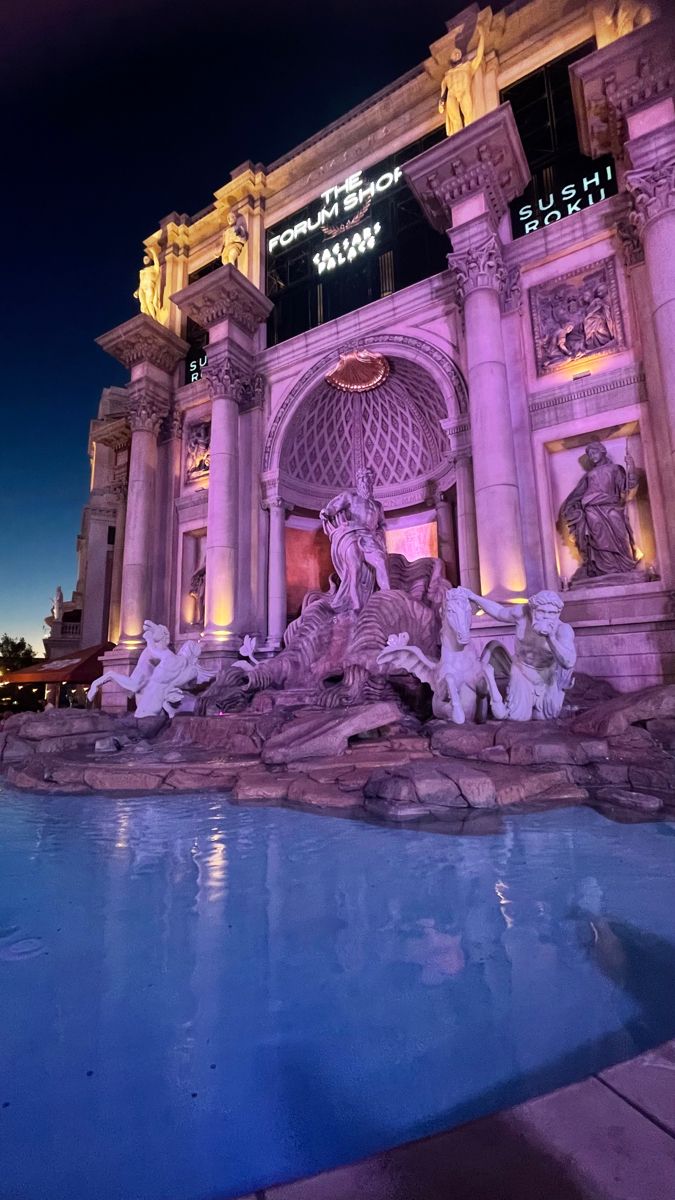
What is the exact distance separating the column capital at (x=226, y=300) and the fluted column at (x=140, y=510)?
2498 mm

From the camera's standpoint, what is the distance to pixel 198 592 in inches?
568

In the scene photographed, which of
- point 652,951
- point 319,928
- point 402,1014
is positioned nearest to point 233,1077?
point 402,1014

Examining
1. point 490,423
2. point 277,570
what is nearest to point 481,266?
point 490,423

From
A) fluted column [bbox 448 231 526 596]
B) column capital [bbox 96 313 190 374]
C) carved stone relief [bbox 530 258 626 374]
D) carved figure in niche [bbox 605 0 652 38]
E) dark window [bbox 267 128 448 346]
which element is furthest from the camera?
column capital [bbox 96 313 190 374]

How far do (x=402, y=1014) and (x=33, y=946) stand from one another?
156cm

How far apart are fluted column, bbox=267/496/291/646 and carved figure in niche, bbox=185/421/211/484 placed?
280cm

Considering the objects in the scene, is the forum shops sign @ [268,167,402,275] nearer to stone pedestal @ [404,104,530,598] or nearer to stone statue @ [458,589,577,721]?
stone pedestal @ [404,104,530,598]

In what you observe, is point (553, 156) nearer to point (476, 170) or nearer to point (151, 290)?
point (476, 170)

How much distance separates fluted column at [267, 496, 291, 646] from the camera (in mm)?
12961

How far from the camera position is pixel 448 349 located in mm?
11117

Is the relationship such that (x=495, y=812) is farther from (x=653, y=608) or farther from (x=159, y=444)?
(x=159, y=444)

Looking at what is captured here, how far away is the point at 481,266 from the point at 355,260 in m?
4.71

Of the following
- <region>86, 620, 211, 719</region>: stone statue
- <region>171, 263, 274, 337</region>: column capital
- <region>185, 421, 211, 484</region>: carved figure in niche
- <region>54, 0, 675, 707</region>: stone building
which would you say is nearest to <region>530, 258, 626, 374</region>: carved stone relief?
<region>54, 0, 675, 707</region>: stone building

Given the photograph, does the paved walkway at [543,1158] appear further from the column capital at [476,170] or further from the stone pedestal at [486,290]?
the column capital at [476,170]
